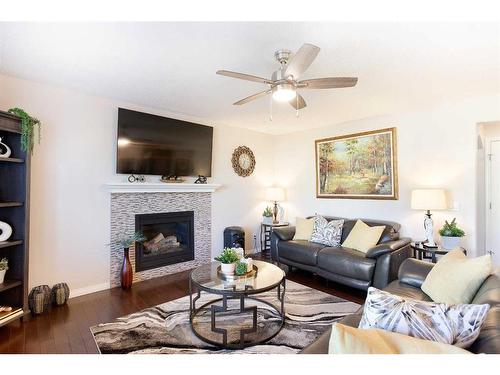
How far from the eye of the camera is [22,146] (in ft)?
7.78

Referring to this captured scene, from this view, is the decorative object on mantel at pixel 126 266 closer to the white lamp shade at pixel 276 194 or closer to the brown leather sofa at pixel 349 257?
the brown leather sofa at pixel 349 257

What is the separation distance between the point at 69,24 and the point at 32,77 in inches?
51.3

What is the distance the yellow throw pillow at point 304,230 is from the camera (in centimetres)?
387

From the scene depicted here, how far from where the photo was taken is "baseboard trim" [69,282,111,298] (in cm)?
295

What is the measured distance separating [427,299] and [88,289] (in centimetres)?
345

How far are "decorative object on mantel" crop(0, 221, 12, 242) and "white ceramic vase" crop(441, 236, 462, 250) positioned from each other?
15.1 feet

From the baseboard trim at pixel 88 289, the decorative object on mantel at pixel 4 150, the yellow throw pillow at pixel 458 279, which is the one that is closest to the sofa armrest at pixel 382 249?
the yellow throw pillow at pixel 458 279

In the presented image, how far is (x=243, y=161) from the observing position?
4.79m

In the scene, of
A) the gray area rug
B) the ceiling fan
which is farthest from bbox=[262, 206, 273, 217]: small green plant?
the ceiling fan

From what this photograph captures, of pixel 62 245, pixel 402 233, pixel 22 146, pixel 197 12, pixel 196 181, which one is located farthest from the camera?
pixel 196 181

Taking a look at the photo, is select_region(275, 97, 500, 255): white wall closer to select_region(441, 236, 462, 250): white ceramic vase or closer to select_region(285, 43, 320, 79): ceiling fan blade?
select_region(441, 236, 462, 250): white ceramic vase

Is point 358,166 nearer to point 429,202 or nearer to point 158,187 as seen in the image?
point 429,202
